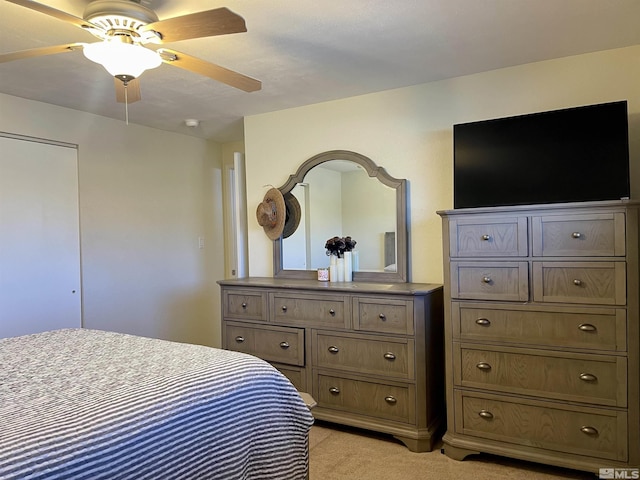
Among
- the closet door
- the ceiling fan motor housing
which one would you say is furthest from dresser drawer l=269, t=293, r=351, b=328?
the ceiling fan motor housing

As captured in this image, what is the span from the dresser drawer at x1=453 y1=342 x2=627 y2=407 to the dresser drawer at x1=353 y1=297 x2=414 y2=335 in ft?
1.05

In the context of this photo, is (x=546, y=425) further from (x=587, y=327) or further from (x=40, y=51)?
(x=40, y=51)

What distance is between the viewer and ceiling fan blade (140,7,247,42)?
156 centimetres

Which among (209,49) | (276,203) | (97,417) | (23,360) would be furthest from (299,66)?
(97,417)

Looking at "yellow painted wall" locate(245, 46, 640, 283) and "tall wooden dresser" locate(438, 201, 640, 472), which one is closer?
"tall wooden dresser" locate(438, 201, 640, 472)

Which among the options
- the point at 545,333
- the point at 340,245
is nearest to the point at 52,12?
the point at 340,245

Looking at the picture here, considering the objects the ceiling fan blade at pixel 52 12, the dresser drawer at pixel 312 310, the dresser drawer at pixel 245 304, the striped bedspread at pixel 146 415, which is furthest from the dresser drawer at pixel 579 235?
the ceiling fan blade at pixel 52 12

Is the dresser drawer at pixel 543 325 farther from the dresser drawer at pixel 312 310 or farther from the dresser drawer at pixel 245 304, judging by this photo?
the dresser drawer at pixel 245 304

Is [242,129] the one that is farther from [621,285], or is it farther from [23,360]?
[621,285]

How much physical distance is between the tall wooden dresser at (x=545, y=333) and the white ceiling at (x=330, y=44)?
91 centimetres

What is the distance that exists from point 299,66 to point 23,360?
6.81 feet

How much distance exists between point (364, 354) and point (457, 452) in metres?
0.75

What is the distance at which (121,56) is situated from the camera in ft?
6.01

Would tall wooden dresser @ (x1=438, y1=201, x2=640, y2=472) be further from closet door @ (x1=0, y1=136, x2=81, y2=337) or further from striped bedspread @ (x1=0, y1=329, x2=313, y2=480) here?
closet door @ (x1=0, y1=136, x2=81, y2=337)
